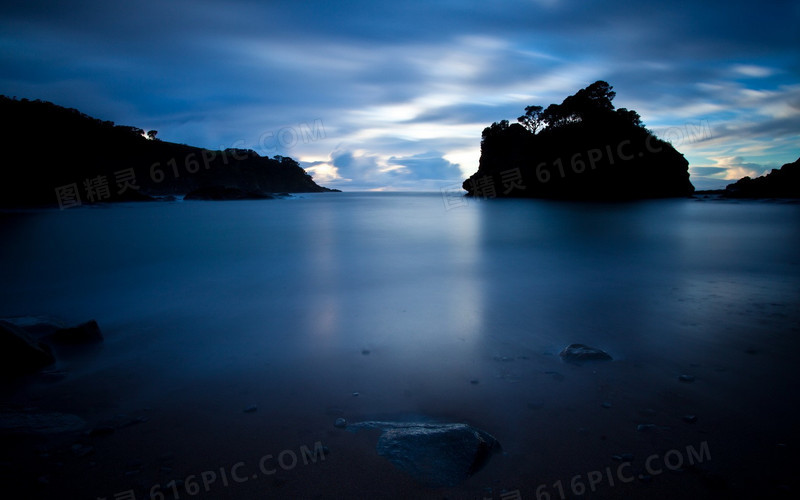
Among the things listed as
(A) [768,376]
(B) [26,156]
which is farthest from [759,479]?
(B) [26,156]

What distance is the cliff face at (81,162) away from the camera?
120 feet

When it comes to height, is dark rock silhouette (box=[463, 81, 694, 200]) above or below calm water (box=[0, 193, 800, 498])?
above

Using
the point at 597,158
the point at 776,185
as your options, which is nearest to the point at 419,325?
the point at 776,185


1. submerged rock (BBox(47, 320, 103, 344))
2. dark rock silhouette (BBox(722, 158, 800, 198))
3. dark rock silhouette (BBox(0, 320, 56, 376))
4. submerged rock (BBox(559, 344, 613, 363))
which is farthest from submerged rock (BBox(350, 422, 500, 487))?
dark rock silhouette (BBox(722, 158, 800, 198))

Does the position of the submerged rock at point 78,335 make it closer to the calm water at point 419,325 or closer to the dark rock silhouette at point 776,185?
the calm water at point 419,325

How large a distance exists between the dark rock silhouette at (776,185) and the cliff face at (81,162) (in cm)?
8198

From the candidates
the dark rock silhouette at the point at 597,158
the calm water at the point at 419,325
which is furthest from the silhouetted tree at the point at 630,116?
the calm water at the point at 419,325

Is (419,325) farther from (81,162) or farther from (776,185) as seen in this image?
(81,162)

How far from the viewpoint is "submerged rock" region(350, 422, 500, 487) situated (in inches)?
90.4

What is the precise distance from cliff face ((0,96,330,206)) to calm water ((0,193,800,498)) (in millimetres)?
38030

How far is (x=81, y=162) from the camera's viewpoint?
1807 inches

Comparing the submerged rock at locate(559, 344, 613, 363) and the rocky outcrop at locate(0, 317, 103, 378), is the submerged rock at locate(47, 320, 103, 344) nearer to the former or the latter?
the rocky outcrop at locate(0, 317, 103, 378)

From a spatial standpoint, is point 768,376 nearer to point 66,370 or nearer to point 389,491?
point 389,491

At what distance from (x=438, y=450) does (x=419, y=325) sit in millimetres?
2770
